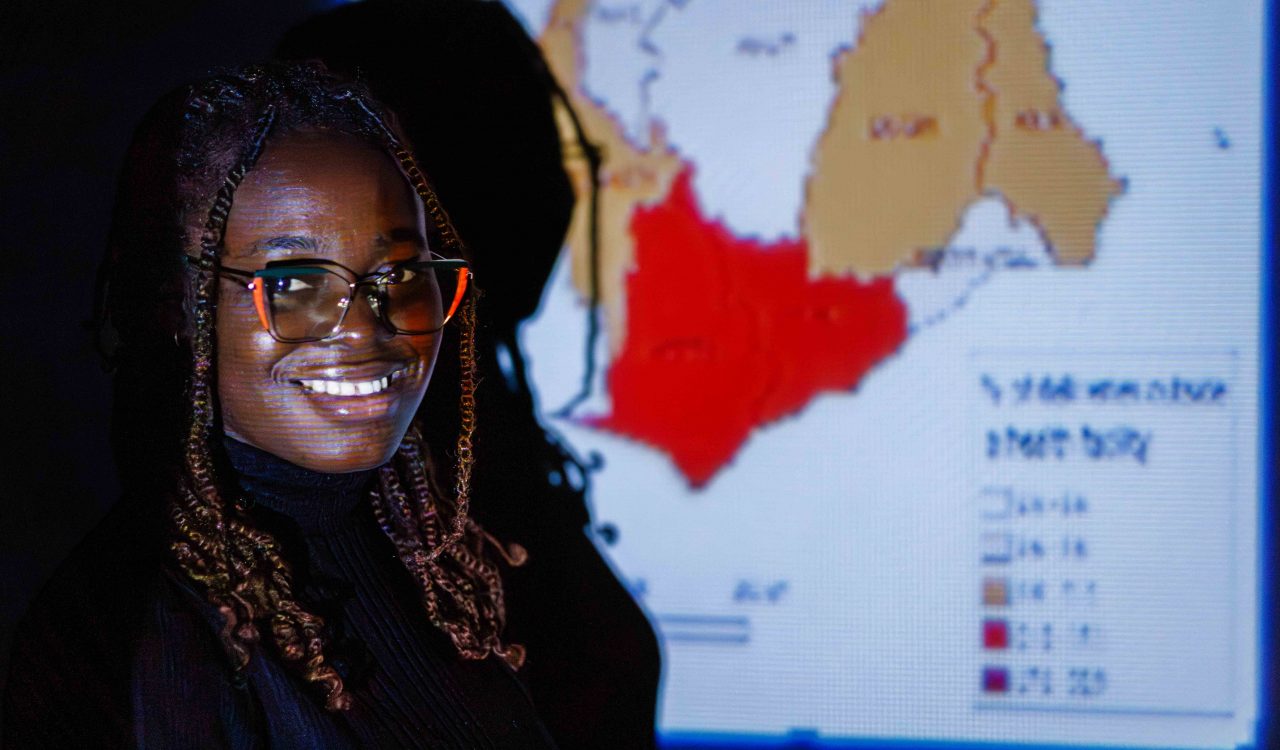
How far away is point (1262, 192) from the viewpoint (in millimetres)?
1523

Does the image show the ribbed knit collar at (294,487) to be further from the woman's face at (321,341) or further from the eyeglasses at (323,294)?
the eyeglasses at (323,294)

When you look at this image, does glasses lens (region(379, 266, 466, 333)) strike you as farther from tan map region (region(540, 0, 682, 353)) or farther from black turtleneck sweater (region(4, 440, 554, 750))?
tan map region (region(540, 0, 682, 353))

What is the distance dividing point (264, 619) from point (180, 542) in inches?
4.1

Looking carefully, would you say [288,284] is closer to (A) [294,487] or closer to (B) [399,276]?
(B) [399,276]

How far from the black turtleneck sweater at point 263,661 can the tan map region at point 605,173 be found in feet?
2.05

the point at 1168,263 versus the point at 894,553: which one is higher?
the point at 1168,263

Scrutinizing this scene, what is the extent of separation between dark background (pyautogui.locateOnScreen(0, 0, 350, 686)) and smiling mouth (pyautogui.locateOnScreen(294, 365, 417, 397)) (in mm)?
568

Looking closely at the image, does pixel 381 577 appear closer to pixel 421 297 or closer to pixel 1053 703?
pixel 421 297

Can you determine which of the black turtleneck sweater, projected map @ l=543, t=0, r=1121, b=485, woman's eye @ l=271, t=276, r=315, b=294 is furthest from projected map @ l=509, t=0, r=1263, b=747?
woman's eye @ l=271, t=276, r=315, b=294

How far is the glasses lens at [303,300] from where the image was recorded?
93cm

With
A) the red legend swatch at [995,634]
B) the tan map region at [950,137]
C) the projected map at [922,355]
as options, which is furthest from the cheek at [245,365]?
the red legend swatch at [995,634]

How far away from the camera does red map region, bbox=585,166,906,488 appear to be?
159cm

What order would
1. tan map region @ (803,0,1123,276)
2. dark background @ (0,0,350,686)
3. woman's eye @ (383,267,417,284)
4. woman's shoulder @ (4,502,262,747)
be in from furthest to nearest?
tan map region @ (803,0,1123,276) → dark background @ (0,0,350,686) → woman's eye @ (383,267,417,284) → woman's shoulder @ (4,502,262,747)

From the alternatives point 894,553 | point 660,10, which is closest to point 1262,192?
point 894,553
